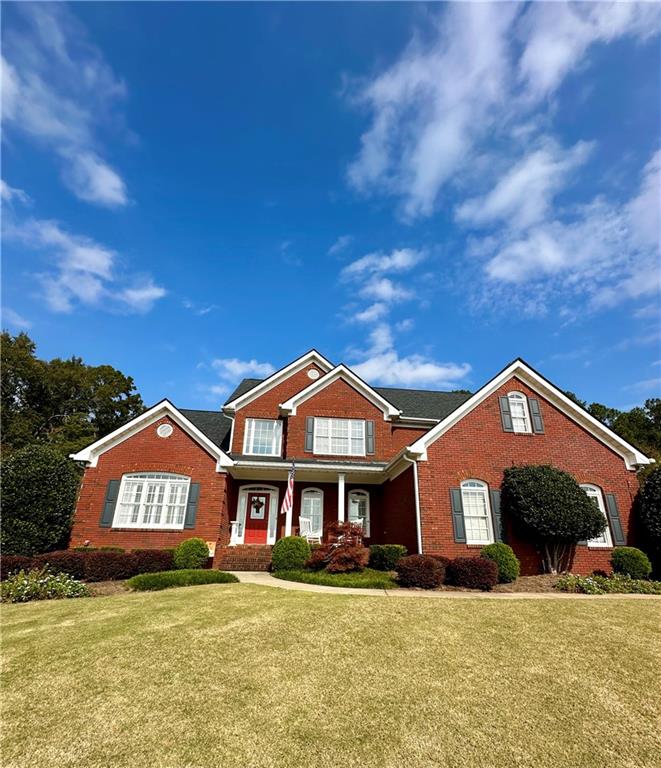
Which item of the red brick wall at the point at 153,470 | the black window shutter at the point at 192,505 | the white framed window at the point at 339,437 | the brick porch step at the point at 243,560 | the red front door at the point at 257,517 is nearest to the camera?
the brick porch step at the point at 243,560

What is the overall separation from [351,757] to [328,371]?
19.0m

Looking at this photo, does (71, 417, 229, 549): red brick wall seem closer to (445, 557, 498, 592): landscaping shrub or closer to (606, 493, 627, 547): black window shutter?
(445, 557, 498, 592): landscaping shrub

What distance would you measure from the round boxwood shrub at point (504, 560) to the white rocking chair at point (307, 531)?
7.47 metres

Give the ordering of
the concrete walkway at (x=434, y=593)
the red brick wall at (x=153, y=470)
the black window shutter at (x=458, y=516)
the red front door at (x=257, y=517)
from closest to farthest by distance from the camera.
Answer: the concrete walkway at (x=434, y=593) < the black window shutter at (x=458, y=516) < the red brick wall at (x=153, y=470) < the red front door at (x=257, y=517)

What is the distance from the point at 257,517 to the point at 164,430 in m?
5.82

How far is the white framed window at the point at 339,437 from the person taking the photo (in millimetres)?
19438

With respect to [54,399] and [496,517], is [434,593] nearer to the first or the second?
[496,517]

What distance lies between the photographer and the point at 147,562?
12930 mm

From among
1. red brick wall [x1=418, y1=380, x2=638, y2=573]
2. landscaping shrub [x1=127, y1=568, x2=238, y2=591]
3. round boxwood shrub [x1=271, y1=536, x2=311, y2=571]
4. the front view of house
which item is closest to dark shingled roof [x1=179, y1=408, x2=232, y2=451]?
the front view of house

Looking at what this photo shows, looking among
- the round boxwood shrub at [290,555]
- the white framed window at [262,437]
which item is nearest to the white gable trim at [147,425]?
the white framed window at [262,437]

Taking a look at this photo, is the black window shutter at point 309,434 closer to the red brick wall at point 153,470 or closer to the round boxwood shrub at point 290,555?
the red brick wall at point 153,470

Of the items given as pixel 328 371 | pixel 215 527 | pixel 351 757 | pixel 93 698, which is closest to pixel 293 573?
pixel 215 527

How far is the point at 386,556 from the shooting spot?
44.9 feet

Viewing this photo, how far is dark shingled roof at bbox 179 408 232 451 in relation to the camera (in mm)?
20275
